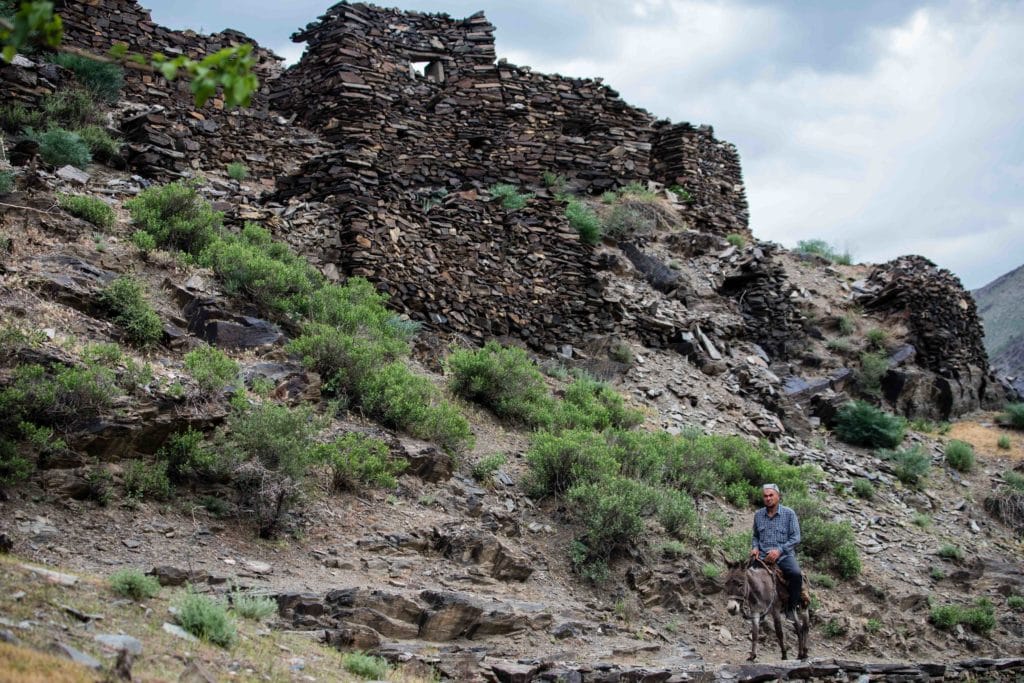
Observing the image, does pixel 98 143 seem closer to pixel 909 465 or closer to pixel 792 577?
pixel 792 577

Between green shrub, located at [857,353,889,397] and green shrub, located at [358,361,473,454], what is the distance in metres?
11.9

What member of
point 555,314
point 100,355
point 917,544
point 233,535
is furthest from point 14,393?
point 917,544

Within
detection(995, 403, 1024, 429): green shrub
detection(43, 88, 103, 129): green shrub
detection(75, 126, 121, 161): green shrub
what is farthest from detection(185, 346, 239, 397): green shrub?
detection(995, 403, 1024, 429): green shrub

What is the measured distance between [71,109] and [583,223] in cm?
974

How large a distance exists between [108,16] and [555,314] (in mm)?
10625

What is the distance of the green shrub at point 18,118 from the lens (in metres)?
15.2

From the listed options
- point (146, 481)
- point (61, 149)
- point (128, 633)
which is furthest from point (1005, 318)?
point (128, 633)

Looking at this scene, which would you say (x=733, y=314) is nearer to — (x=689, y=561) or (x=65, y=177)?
(x=689, y=561)

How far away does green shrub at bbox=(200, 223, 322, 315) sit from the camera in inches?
499

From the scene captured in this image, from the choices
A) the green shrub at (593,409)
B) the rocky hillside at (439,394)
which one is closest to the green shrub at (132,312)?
the rocky hillside at (439,394)

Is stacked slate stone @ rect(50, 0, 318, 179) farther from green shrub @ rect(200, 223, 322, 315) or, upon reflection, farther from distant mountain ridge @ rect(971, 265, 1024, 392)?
distant mountain ridge @ rect(971, 265, 1024, 392)

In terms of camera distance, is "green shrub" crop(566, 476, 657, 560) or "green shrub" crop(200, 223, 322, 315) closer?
"green shrub" crop(566, 476, 657, 560)

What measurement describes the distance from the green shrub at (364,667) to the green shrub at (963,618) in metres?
8.94

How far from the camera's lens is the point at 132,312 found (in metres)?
10.5
